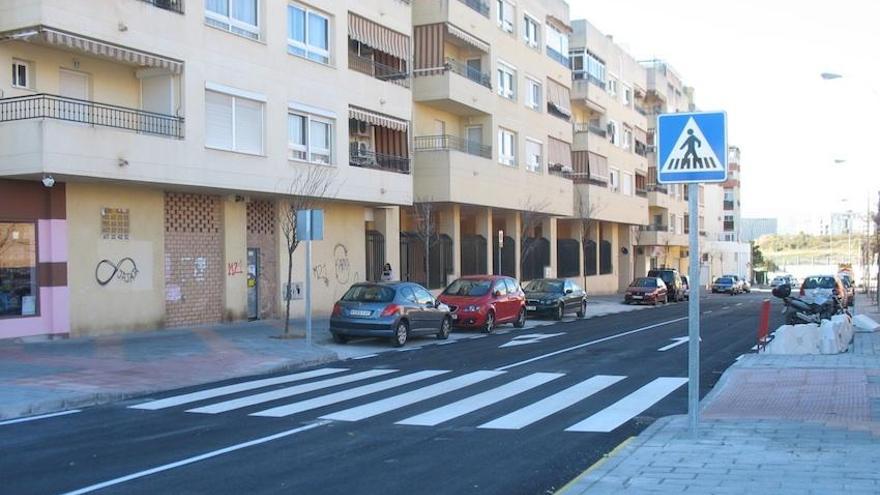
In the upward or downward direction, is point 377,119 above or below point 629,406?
above

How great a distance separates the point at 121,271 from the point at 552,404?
13.1 meters

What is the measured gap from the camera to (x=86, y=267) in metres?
19.6

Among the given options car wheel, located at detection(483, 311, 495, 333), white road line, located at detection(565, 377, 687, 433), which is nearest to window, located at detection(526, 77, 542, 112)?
car wheel, located at detection(483, 311, 495, 333)

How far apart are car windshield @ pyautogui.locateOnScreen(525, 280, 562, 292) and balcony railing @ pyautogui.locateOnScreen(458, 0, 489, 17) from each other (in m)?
11.8

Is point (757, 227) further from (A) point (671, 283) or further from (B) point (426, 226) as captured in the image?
(B) point (426, 226)

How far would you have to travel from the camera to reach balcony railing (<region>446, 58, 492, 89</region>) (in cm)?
3384

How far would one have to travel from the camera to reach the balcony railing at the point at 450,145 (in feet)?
108

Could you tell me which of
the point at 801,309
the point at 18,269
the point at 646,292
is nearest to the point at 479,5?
the point at 646,292

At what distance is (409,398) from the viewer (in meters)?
11.6

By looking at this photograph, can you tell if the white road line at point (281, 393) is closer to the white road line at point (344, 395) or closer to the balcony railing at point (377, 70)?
the white road line at point (344, 395)

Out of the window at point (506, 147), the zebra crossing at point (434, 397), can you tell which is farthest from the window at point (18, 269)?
the window at point (506, 147)

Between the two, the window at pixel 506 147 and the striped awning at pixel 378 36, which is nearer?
the striped awning at pixel 378 36

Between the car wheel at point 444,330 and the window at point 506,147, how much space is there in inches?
627

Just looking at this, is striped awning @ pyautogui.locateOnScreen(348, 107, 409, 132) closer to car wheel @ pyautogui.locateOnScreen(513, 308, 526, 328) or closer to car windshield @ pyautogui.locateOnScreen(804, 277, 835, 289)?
car wheel @ pyautogui.locateOnScreen(513, 308, 526, 328)
